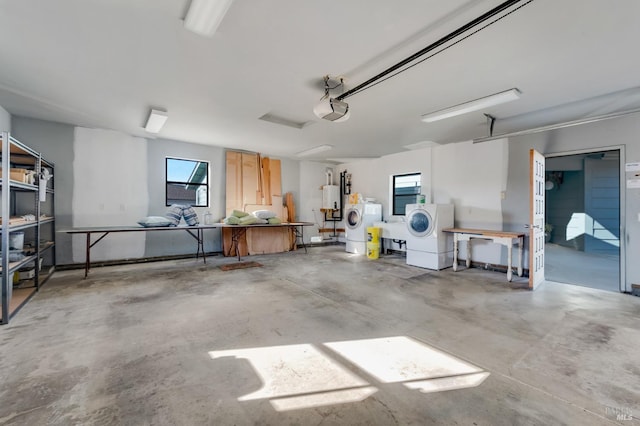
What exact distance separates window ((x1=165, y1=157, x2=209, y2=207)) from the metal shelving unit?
6.80 ft

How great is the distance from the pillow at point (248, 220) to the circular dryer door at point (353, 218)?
2673 millimetres

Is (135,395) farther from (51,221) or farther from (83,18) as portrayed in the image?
(51,221)

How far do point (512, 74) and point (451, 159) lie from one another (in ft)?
9.89

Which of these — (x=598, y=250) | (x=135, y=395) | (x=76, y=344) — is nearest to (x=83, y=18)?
(x=76, y=344)

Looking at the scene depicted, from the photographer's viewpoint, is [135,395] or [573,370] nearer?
[135,395]

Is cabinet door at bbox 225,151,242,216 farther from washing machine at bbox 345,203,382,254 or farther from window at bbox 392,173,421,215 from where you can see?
window at bbox 392,173,421,215

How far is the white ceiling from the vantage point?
2242 millimetres

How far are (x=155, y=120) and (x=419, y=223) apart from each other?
5.54 meters

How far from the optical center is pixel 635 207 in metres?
4.00

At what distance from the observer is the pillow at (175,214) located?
5.71 metres

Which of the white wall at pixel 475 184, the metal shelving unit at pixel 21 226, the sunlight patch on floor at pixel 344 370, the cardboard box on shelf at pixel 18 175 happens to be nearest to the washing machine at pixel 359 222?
the white wall at pixel 475 184

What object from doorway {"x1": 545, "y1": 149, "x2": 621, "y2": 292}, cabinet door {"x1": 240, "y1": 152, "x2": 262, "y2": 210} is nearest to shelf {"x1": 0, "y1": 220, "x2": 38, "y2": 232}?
cabinet door {"x1": 240, "y1": 152, "x2": 262, "y2": 210}

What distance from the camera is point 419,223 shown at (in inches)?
224

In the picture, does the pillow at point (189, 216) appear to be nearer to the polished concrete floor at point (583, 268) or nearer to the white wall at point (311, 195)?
the white wall at point (311, 195)
